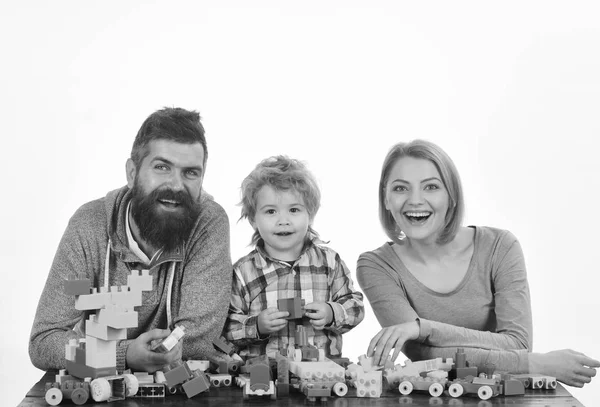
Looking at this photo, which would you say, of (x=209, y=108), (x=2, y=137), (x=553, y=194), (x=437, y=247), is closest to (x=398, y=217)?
(x=437, y=247)

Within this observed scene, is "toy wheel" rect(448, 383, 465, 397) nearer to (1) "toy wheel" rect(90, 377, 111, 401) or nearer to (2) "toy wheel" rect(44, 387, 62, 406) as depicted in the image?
(1) "toy wheel" rect(90, 377, 111, 401)

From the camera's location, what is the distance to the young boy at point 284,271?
254 centimetres

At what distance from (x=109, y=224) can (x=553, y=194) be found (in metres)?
3.08

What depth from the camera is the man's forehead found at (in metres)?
2.44

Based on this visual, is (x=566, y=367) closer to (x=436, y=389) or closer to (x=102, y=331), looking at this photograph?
(x=436, y=389)

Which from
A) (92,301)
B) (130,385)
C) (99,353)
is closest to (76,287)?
(92,301)

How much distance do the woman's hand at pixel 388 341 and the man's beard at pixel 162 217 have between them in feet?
2.20

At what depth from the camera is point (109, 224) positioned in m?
2.53

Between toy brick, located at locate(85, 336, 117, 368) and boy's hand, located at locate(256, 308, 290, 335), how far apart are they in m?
0.55

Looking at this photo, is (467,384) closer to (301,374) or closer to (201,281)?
(301,374)

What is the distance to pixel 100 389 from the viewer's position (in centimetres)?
193

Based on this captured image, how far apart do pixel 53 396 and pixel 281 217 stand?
36.3 inches

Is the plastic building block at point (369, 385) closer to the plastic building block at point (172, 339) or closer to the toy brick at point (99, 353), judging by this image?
the plastic building block at point (172, 339)

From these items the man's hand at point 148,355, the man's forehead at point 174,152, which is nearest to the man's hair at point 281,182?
the man's forehead at point 174,152
